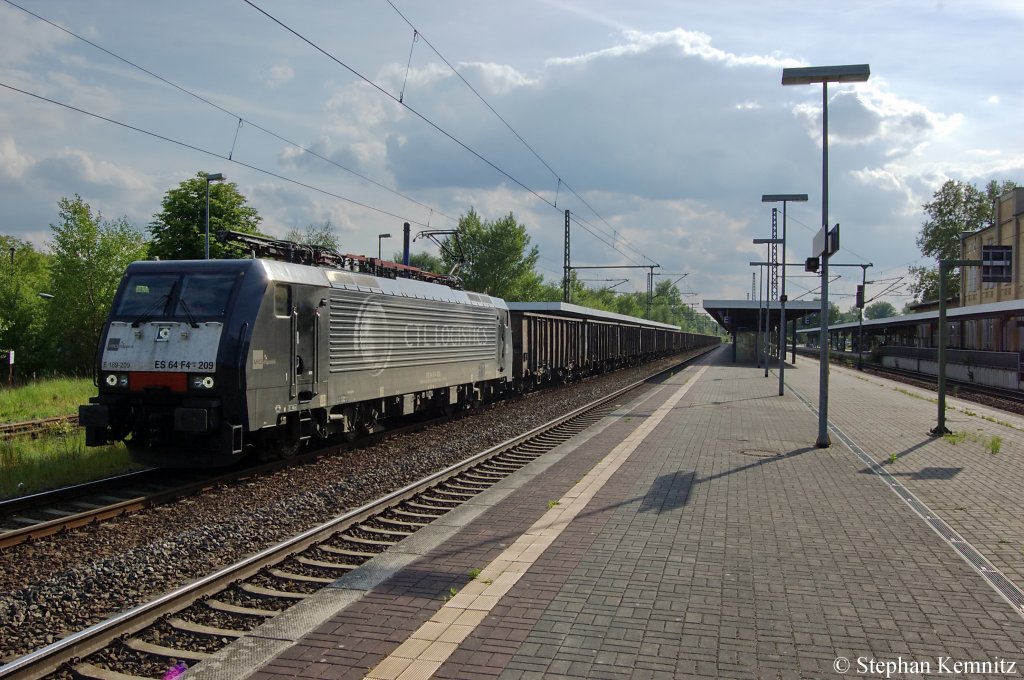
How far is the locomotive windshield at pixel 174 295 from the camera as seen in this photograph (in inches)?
398

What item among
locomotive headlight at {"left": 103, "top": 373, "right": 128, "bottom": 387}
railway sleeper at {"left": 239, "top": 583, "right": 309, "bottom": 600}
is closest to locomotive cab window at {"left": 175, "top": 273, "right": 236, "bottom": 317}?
locomotive headlight at {"left": 103, "top": 373, "right": 128, "bottom": 387}

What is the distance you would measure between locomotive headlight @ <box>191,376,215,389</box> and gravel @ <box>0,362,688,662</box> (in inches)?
50.0

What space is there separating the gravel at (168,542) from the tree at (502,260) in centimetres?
5353

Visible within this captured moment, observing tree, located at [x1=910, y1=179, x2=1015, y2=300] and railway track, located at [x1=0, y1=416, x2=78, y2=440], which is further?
tree, located at [x1=910, y1=179, x2=1015, y2=300]

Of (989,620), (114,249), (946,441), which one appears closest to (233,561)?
(989,620)

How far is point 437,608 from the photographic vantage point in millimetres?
5301

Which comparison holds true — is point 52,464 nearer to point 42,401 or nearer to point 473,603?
point 473,603

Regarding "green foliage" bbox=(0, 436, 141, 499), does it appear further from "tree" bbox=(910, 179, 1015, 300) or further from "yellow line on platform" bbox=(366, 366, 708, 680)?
"tree" bbox=(910, 179, 1015, 300)

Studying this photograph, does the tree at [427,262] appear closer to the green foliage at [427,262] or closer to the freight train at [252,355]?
the green foliage at [427,262]

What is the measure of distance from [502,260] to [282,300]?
183 feet

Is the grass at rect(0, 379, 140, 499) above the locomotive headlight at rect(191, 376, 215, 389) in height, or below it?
below

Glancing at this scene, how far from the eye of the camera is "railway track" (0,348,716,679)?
469 centimetres

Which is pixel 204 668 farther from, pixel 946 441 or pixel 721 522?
pixel 946 441

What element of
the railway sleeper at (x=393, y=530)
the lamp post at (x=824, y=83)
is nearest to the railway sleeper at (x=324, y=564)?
the railway sleeper at (x=393, y=530)
